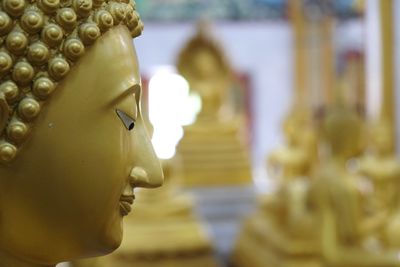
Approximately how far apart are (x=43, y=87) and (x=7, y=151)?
0.26ft

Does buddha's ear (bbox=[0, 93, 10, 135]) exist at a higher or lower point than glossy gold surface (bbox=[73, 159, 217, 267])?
lower

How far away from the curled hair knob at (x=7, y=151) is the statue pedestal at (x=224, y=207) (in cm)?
344

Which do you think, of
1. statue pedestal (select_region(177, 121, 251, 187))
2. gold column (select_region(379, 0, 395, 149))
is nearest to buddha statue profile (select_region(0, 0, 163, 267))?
gold column (select_region(379, 0, 395, 149))

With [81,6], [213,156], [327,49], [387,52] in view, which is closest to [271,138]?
[327,49]

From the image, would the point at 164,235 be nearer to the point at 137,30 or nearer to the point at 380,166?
the point at 380,166

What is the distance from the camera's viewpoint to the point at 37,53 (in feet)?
2.62

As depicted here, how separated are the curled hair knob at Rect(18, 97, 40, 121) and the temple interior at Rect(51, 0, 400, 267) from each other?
0.64ft

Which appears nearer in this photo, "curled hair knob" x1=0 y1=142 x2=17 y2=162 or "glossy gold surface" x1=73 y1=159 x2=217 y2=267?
"curled hair knob" x1=0 y1=142 x2=17 y2=162

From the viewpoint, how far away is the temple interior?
2.41 metres

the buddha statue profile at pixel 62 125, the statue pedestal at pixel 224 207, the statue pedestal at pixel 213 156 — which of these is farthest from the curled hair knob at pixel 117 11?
the statue pedestal at pixel 213 156

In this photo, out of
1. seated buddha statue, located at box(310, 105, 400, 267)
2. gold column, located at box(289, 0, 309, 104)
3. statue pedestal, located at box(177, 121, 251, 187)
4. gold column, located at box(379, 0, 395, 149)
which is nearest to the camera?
seated buddha statue, located at box(310, 105, 400, 267)

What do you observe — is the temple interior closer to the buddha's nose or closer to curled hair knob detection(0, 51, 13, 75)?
the buddha's nose

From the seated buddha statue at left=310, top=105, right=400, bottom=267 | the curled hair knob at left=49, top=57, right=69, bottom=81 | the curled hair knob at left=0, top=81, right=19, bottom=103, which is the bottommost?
the curled hair knob at left=0, top=81, right=19, bottom=103

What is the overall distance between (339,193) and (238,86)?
6540 mm
